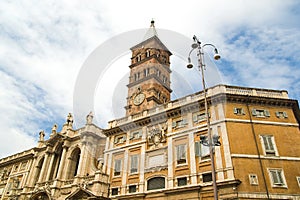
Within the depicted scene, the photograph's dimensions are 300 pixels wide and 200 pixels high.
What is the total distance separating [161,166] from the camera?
81.8 ft

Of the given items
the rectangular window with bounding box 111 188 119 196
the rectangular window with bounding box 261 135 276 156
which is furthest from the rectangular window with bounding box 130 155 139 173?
the rectangular window with bounding box 261 135 276 156

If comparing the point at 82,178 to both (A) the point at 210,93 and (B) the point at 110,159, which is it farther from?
(A) the point at 210,93

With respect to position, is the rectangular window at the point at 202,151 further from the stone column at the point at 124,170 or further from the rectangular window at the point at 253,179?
the stone column at the point at 124,170

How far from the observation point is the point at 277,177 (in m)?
20.6

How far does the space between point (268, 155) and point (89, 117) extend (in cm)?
2409

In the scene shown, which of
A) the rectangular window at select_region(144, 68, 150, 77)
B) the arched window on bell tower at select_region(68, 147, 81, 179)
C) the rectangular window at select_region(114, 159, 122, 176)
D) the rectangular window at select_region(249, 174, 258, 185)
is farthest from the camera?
the rectangular window at select_region(144, 68, 150, 77)

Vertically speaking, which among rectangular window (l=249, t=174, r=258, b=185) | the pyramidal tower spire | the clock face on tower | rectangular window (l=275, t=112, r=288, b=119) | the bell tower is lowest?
rectangular window (l=249, t=174, r=258, b=185)

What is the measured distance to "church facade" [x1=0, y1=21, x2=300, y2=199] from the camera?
20828 millimetres

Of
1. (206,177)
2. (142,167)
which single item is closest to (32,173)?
(142,167)

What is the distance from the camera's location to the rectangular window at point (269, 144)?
22.0 metres

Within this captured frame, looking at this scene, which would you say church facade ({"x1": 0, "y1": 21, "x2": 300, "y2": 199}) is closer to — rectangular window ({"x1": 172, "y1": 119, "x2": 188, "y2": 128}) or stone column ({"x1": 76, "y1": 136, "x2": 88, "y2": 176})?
rectangular window ({"x1": 172, "y1": 119, "x2": 188, "y2": 128})

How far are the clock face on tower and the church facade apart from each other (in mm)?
7799

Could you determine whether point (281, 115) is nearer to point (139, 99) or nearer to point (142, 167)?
point (142, 167)

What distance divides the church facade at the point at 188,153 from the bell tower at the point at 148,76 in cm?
790
